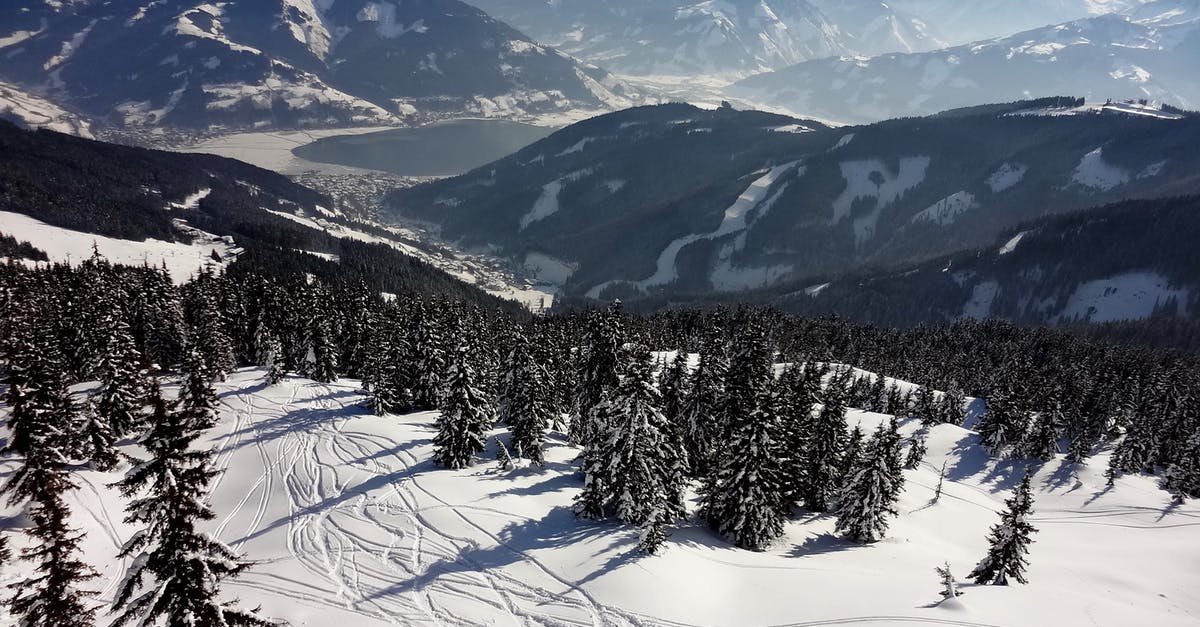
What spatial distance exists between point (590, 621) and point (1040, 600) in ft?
91.8

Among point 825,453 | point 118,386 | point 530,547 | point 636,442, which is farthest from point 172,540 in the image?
point 825,453

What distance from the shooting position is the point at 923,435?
3782 inches

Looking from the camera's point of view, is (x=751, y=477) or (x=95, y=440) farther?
(x=95, y=440)

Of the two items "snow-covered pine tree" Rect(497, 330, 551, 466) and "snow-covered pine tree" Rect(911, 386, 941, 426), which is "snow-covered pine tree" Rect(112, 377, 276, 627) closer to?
"snow-covered pine tree" Rect(497, 330, 551, 466)

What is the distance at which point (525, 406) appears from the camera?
4903 centimetres

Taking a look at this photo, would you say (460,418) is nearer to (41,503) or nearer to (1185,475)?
(41,503)

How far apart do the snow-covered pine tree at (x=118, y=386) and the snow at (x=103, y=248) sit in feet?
438

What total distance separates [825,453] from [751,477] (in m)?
16.9

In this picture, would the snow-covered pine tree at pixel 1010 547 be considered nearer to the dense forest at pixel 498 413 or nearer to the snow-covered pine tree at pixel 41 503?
the dense forest at pixel 498 413

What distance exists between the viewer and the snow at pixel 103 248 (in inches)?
6654

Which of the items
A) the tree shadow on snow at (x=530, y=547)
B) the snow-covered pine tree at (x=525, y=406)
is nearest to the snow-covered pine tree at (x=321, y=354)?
the snow-covered pine tree at (x=525, y=406)

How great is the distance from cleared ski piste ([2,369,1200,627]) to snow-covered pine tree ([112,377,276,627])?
13.0 meters

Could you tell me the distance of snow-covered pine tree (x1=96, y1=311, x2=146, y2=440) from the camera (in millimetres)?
50750

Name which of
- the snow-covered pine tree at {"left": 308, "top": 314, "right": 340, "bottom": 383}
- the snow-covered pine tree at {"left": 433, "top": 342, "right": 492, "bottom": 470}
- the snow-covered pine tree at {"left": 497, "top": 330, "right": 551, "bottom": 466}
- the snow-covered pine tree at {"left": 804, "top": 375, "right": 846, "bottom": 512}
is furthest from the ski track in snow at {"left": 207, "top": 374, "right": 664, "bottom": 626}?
the snow-covered pine tree at {"left": 804, "top": 375, "right": 846, "bottom": 512}
